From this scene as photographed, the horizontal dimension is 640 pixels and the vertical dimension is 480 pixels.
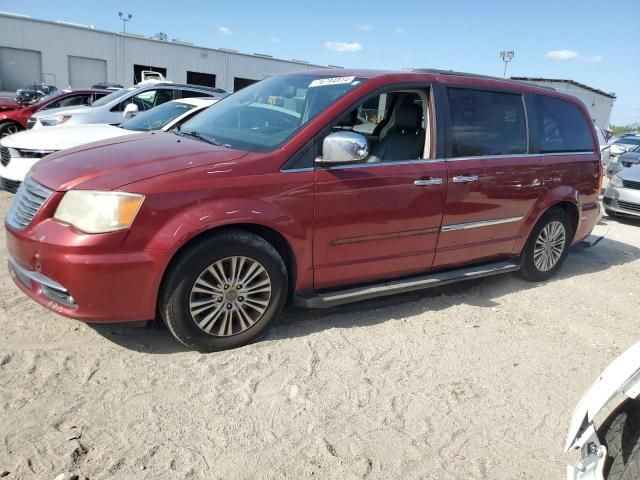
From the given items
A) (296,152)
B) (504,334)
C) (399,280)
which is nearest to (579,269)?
(504,334)

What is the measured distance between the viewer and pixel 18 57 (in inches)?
1391

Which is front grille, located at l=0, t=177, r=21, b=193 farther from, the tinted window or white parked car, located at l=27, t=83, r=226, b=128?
the tinted window

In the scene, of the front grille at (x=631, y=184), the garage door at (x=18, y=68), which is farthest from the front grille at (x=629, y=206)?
the garage door at (x=18, y=68)

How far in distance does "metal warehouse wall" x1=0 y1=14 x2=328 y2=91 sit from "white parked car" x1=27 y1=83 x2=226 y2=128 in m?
29.4

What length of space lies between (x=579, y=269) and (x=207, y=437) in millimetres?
5079

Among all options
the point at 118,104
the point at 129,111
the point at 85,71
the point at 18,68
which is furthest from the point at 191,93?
the point at 18,68

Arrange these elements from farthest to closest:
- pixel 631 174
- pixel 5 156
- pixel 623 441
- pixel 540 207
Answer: pixel 631 174, pixel 5 156, pixel 540 207, pixel 623 441

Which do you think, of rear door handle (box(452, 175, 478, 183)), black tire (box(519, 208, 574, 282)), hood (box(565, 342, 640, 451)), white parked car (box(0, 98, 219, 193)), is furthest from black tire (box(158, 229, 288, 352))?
white parked car (box(0, 98, 219, 193))

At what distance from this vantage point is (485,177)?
4371mm

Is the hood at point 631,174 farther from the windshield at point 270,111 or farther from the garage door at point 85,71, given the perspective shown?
the garage door at point 85,71

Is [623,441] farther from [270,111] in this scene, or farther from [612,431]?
[270,111]

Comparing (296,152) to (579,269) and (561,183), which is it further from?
(579,269)

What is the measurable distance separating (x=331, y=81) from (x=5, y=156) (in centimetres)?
491

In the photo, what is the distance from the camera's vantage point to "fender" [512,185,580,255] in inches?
194
